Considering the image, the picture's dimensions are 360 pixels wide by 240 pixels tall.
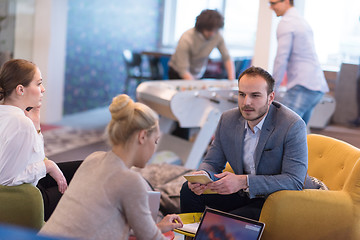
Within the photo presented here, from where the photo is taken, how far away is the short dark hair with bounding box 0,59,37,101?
2.42m

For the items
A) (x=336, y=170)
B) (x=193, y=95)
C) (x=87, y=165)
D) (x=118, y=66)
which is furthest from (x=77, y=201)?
(x=118, y=66)

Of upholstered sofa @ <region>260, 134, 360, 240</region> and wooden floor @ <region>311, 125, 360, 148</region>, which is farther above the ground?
upholstered sofa @ <region>260, 134, 360, 240</region>

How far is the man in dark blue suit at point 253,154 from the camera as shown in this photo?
2549 mm

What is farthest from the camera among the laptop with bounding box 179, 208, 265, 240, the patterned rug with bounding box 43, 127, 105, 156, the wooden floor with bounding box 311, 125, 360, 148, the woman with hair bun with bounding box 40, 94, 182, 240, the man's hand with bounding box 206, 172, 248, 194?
the wooden floor with bounding box 311, 125, 360, 148

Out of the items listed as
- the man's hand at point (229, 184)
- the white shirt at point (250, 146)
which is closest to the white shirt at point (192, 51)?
the white shirt at point (250, 146)

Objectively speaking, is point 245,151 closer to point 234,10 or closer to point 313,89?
point 313,89

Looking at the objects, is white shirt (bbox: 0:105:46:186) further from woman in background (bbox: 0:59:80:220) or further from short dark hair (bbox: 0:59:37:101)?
short dark hair (bbox: 0:59:37:101)

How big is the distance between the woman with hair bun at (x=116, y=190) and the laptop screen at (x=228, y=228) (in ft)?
1.84

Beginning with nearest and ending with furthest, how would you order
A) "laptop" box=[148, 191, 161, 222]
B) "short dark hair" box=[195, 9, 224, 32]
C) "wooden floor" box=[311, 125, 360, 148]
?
"laptop" box=[148, 191, 161, 222], "short dark hair" box=[195, 9, 224, 32], "wooden floor" box=[311, 125, 360, 148]

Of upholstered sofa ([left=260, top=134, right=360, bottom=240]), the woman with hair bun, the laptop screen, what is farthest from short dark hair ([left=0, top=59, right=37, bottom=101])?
upholstered sofa ([left=260, top=134, right=360, bottom=240])

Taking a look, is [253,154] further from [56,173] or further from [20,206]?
[20,206]

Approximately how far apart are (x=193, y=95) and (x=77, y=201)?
9.25 ft

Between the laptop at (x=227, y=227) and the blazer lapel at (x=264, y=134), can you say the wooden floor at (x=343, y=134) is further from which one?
the laptop at (x=227, y=227)

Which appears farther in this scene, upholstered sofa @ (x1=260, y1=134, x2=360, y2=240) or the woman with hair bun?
upholstered sofa @ (x1=260, y1=134, x2=360, y2=240)
